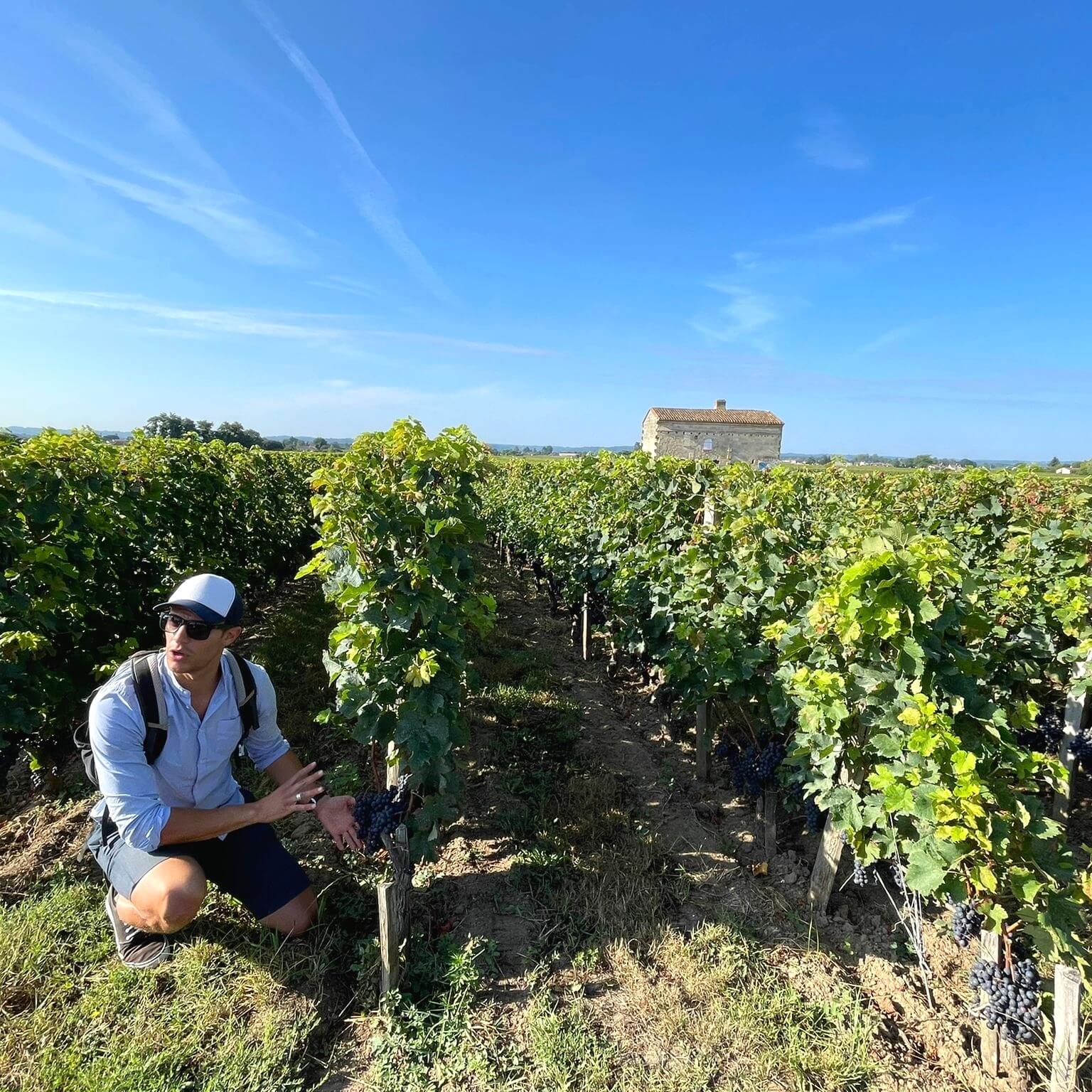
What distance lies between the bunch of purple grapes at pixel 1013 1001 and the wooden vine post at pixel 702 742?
2154 mm

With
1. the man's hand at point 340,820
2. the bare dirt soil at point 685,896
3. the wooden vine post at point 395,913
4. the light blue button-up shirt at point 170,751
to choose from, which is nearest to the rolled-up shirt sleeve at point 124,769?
the light blue button-up shirt at point 170,751

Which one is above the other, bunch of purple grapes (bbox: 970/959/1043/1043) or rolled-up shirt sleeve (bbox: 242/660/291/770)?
rolled-up shirt sleeve (bbox: 242/660/291/770)

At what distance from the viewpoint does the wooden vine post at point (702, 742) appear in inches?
172

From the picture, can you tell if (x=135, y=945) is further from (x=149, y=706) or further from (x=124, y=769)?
(x=149, y=706)

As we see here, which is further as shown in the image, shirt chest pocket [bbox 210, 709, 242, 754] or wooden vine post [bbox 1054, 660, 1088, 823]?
wooden vine post [bbox 1054, 660, 1088, 823]

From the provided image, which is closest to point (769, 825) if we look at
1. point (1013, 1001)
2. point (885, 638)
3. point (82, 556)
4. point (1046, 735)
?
point (1013, 1001)

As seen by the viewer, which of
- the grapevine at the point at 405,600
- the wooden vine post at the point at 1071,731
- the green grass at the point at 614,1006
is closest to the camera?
the green grass at the point at 614,1006

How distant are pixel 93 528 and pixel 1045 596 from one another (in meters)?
7.04

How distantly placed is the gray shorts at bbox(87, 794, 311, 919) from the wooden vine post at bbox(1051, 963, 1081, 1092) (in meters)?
3.21

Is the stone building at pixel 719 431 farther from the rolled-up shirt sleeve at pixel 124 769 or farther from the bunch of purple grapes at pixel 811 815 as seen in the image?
the rolled-up shirt sleeve at pixel 124 769

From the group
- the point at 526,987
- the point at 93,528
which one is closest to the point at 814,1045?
the point at 526,987

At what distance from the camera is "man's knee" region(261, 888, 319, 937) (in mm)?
2814

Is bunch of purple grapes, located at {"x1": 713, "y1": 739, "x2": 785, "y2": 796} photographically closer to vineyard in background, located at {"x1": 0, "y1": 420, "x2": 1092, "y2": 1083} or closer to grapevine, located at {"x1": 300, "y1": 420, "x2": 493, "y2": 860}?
vineyard in background, located at {"x1": 0, "y1": 420, "x2": 1092, "y2": 1083}

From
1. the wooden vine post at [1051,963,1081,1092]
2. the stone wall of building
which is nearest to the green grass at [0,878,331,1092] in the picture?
the wooden vine post at [1051,963,1081,1092]
